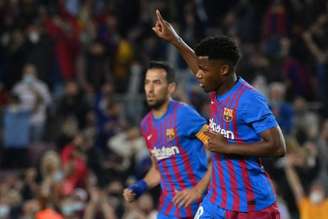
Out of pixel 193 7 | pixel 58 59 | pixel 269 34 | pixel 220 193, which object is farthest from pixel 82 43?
pixel 220 193

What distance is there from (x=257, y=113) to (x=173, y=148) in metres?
1.78

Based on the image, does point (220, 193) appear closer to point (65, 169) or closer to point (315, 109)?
point (65, 169)

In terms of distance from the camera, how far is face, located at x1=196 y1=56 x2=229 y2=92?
6086 millimetres

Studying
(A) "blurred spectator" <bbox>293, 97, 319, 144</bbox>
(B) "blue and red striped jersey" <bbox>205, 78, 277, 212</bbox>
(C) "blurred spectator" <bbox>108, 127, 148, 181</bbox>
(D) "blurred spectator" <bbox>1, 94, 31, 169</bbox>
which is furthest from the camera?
(D) "blurred spectator" <bbox>1, 94, 31, 169</bbox>

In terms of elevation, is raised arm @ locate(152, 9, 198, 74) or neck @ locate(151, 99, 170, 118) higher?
raised arm @ locate(152, 9, 198, 74)

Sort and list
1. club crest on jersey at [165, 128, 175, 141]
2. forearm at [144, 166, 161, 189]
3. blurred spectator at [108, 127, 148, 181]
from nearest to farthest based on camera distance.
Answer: club crest on jersey at [165, 128, 175, 141]
forearm at [144, 166, 161, 189]
blurred spectator at [108, 127, 148, 181]

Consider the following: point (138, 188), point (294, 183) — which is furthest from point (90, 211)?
point (138, 188)

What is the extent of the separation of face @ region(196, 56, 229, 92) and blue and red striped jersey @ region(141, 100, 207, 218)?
142 centimetres

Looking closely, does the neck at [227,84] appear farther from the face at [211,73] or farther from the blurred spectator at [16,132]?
the blurred spectator at [16,132]

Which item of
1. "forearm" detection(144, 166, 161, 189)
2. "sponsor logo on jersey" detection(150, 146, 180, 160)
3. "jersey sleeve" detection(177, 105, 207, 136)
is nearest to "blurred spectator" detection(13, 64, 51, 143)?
"forearm" detection(144, 166, 161, 189)

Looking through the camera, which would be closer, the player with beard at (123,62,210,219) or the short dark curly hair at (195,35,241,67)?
the short dark curly hair at (195,35,241,67)

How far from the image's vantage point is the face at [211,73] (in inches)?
240

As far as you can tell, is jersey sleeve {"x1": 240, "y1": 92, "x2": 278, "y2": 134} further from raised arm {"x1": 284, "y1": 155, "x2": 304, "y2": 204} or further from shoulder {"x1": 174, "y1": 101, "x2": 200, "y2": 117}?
raised arm {"x1": 284, "y1": 155, "x2": 304, "y2": 204}

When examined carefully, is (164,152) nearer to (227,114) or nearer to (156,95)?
(156,95)
